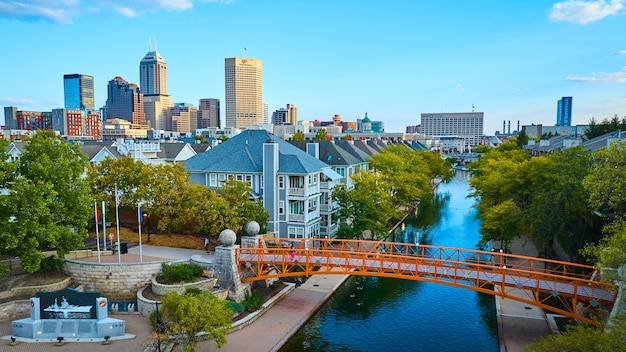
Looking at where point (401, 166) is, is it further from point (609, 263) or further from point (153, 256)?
point (609, 263)

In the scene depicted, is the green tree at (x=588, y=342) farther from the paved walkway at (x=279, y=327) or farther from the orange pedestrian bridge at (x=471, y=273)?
the paved walkway at (x=279, y=327)

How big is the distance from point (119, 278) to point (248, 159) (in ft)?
62.5

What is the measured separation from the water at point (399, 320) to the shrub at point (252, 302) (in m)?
3.89

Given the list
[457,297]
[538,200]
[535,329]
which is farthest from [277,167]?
[535,329]

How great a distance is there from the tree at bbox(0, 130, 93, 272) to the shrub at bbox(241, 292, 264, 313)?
41.5 ft

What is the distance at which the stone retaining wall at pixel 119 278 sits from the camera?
34719 millimetres

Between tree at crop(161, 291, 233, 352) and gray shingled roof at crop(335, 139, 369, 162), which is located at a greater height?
gray shingled roof at crop(335, 139, 369, 162)

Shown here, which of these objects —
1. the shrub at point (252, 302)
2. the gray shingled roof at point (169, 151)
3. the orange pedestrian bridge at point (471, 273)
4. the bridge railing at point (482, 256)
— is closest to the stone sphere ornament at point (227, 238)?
the orange pedestrian bridge at point (471, 273)

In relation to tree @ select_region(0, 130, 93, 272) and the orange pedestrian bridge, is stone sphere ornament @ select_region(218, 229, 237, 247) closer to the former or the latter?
the orange pedestrian bridge

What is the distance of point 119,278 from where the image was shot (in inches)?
1368

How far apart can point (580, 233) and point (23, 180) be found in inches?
1636

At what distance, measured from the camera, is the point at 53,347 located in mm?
26938

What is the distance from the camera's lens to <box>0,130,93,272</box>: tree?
30547 mm

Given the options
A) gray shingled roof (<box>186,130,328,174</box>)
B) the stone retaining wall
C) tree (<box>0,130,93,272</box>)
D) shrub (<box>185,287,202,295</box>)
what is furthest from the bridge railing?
tree (<box>0,130,93,272</box>)
